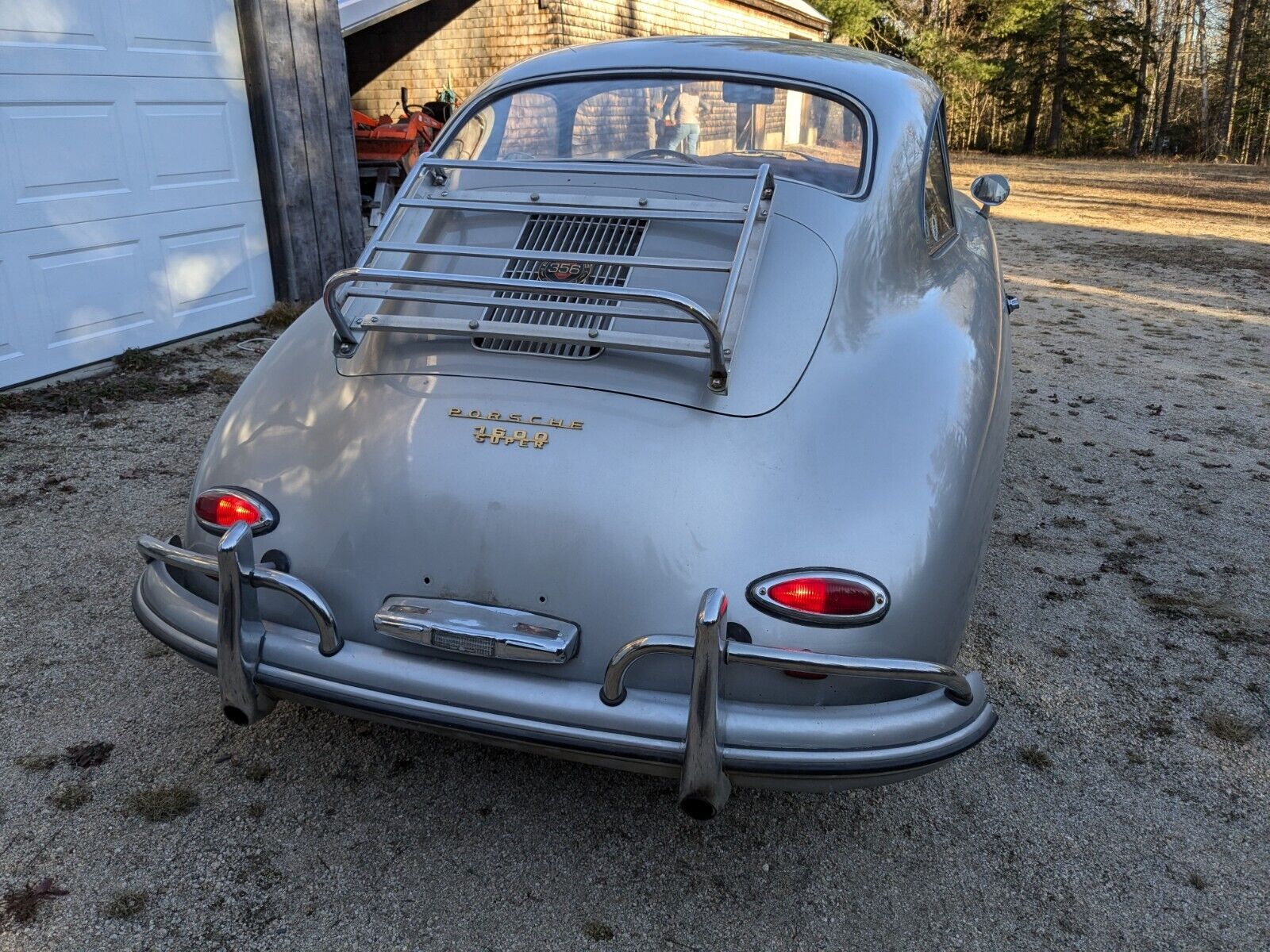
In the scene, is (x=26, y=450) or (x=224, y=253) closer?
(x=26, y=450)

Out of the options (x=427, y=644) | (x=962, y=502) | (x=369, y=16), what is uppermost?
(x=369, y=16)

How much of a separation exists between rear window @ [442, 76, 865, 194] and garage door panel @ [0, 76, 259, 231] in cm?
346

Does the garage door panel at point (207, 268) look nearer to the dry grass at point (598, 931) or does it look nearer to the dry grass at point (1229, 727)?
the dry grass at point (598, 931)

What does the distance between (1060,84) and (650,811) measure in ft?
109

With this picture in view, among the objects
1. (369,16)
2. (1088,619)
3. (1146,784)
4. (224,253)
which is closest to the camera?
(1146,784)

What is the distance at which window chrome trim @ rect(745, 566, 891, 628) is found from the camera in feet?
6.01

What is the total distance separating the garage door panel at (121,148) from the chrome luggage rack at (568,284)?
3.85 metres

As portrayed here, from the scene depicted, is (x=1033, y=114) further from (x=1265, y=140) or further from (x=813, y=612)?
(x=813, y=612)

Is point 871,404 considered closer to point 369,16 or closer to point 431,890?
point 431,890

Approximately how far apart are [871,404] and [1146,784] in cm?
130

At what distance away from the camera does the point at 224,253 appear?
21.6 ft

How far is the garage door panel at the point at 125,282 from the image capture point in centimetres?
527

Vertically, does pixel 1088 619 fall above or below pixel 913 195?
below

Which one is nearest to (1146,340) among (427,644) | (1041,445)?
(1041,445)
